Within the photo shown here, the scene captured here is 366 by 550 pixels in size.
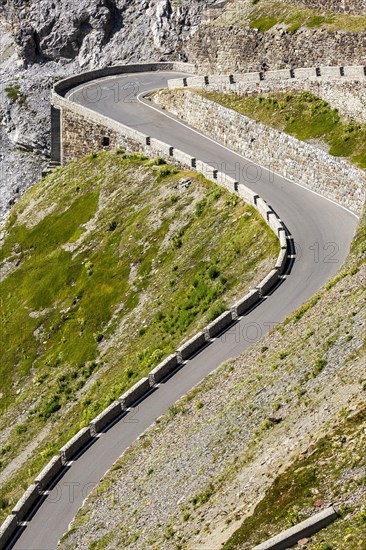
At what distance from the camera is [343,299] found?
3988 centimetres

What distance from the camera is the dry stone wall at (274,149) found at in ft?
186

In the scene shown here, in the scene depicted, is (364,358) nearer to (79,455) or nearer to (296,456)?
(296,456)

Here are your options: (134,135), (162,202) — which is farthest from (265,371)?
(134,135)

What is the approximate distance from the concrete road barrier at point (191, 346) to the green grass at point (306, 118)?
15.7 m

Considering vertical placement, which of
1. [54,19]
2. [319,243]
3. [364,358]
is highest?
[54,19]

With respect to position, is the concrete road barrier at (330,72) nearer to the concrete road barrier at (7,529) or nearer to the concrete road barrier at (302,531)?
the concrete road barrier at (7,529)

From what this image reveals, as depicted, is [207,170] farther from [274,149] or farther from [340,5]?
[340,5]

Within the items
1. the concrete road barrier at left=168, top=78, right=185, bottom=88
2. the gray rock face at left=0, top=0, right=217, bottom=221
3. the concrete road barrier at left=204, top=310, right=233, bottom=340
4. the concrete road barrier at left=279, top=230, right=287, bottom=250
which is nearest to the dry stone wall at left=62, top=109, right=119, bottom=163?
the concrete road barrier at left=168, top=78, right=185, bottom=88

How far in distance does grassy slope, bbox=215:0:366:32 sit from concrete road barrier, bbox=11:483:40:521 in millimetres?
40630

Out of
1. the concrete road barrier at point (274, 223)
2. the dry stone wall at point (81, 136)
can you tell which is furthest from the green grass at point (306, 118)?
the dry stone wall at point (81, 136)

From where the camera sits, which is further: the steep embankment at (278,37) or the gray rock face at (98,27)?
the gray rock face at (98,27)

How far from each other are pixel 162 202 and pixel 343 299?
1044 inches

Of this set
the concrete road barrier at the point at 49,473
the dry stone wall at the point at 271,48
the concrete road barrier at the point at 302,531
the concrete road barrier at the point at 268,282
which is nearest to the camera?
the concrete road barrier at the point at 302,531

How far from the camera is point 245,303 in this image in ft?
159
